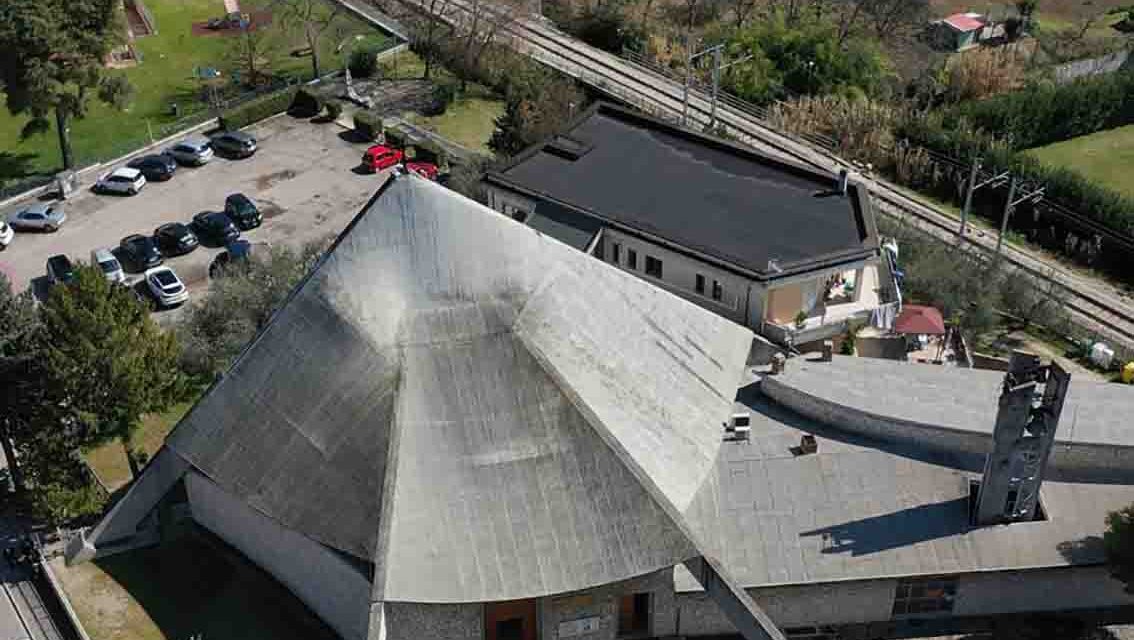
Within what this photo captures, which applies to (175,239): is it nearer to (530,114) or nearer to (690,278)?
(530,114)

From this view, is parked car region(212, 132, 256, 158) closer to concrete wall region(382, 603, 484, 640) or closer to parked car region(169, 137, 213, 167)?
parked car region(169, 137, 213, 167)

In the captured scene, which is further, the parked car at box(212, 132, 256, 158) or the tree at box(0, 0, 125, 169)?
the parked car at box(212, 132, 256, 158)

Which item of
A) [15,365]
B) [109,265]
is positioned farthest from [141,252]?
[15,365]

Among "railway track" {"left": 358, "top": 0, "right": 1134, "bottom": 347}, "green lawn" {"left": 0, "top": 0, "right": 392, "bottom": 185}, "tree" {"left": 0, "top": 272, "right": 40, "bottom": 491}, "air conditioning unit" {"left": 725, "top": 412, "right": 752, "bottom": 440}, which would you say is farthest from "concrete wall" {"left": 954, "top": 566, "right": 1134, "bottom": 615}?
"green lawn" {"left": 0, "top": 0, "right": 392, "bottom": 185}

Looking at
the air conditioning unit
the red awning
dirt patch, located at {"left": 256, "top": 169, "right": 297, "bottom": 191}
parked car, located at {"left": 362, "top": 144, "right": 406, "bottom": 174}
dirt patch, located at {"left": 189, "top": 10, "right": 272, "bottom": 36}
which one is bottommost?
dirt patch, located at {"left": 256, "top": 169, "right": 297, "bottom": 191}

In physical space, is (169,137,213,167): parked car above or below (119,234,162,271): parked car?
above

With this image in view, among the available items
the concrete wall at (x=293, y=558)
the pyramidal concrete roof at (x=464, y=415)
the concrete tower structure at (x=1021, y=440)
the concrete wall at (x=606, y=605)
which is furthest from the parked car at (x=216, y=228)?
the concrete tower structure at (x=1021, y=440)

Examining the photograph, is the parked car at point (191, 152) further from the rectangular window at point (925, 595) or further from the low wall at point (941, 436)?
the rectangular window at point (925, 595)
